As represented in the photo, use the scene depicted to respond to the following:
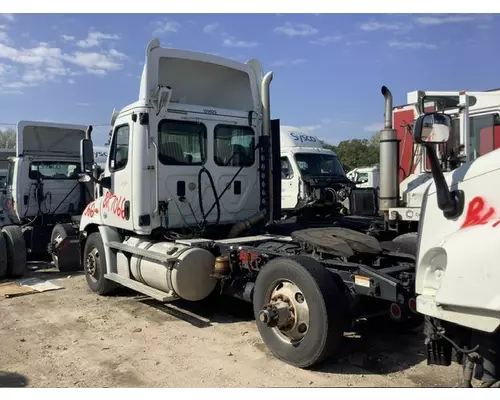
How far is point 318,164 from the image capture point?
1405 centimetres

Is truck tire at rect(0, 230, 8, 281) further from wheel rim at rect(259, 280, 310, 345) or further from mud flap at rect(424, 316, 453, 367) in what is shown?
mud flap at rect(424, 316, 453, 367)

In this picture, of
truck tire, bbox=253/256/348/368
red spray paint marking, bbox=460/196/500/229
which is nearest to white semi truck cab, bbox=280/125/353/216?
truck tire, bbox=253/256/348/368

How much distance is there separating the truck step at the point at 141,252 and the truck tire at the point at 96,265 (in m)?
0.44

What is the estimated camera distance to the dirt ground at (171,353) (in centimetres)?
456

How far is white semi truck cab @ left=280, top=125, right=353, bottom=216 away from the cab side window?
6.30 m

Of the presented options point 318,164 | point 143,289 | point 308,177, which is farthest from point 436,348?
point 318,164

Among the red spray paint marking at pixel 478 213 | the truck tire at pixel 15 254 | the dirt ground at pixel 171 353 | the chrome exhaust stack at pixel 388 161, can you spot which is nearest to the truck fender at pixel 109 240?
the dirt ground at pixel 171 353

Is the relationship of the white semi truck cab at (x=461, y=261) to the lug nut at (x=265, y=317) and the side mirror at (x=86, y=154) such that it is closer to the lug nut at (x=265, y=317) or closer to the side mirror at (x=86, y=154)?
the lug nut at (x=265, y=317)

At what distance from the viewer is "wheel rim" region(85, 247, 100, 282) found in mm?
8118

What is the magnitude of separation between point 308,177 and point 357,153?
26.3 meters

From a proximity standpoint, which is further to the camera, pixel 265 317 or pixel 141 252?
pixel 141 252

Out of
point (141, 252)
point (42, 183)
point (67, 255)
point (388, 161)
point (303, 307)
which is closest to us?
point (303, 307)

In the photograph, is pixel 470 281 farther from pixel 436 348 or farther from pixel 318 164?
pixel 318 164

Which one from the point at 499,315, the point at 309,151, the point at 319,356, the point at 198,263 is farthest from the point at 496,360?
the point at 309,151
